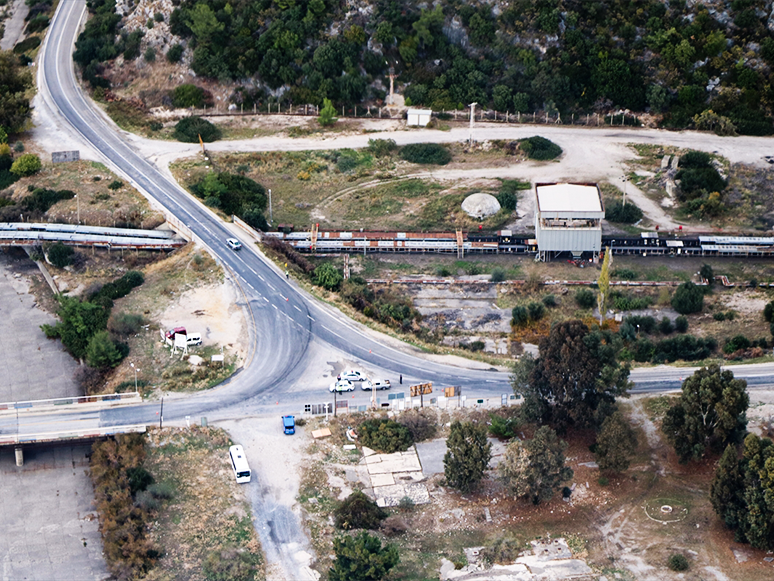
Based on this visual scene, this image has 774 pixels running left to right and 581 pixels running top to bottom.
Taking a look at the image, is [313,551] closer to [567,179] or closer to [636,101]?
[567,179]


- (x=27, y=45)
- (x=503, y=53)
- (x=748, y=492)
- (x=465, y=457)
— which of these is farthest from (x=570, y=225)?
(x=27, y=45)

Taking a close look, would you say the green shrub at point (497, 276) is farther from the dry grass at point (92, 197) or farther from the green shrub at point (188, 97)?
the green shrub at point (188, 97)

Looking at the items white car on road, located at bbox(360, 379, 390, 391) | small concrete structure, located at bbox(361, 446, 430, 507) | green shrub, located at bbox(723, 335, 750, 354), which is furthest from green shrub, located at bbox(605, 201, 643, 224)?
small concrete structure, located at bbox(361, 446, 430, 507)

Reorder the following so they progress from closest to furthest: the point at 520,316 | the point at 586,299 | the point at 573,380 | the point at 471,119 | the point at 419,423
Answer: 1. the point at 573,380
2. the point at 419,423
3. the point at 520,316
4. the point at 586,299
5. the point at 471,119

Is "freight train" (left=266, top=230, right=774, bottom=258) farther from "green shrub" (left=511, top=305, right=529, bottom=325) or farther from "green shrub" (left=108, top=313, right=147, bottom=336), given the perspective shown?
"green shrub" (left=108, top=313, right=147, bottom=336)

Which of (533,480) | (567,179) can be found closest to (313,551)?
(533,480)

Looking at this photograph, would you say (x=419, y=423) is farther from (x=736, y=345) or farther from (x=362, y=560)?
(x=736, y=345)

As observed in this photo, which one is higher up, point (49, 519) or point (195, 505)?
point (195, 505)
